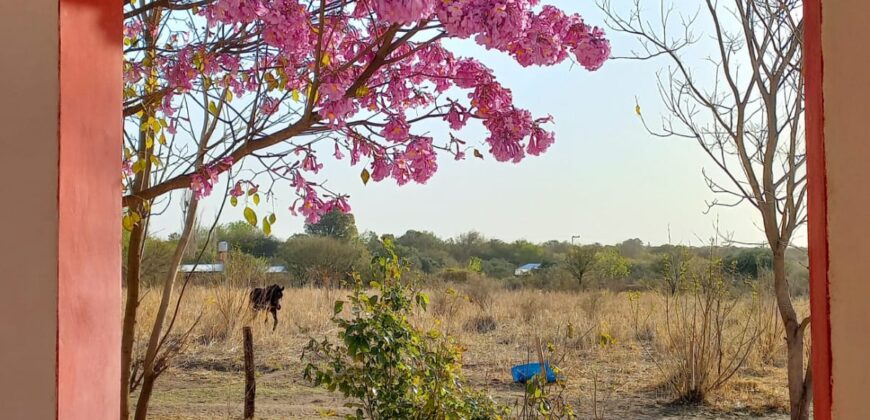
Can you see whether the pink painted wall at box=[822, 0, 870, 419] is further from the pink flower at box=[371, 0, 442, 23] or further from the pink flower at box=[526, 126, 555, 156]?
the pink flower at box=[526, 126, 555, 156]

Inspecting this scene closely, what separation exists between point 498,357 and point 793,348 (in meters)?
3.56

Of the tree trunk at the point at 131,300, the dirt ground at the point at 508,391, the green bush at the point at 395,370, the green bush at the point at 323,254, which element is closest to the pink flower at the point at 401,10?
the green bush at the point at 395,370

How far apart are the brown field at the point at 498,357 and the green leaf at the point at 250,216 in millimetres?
1670

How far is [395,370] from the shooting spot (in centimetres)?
278

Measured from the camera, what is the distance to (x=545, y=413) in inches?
107

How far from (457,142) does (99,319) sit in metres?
1.25

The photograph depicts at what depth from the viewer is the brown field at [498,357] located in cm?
456

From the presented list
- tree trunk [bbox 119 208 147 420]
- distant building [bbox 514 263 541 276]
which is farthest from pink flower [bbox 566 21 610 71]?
distant building [bbox 514 263 541 276]

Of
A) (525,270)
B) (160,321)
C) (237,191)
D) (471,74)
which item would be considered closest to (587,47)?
(471,74)

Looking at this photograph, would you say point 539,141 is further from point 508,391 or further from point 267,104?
point 508,391

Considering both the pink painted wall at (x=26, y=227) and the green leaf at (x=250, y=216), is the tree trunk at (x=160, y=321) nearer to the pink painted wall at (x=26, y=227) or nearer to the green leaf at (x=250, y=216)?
the green leaf at (x=250, y=216)

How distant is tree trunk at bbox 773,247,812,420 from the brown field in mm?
907

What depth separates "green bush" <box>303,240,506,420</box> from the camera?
2.65 metres

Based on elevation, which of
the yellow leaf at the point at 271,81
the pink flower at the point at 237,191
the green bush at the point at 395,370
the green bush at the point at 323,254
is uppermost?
the yellow leaf at the point at 271,81
